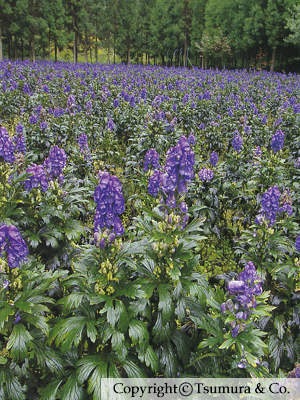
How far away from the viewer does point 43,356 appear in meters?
2.12

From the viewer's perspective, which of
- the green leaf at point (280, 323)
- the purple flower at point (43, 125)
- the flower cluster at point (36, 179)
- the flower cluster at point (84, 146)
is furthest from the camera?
the purple flower at point (43, 125)

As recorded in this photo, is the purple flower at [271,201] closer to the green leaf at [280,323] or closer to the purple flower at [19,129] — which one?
the green leaf at [280,323]

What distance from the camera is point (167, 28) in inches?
1687

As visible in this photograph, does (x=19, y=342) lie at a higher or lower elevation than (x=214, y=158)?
lower

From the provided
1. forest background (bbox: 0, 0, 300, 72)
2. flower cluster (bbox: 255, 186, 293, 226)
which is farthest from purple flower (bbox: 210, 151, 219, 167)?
forest background (bbox: 0, 0, 300, 72)

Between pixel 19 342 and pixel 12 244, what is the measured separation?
→ 0.70 metres

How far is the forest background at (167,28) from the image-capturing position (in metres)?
30.2

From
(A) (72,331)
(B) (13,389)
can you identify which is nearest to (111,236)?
(A) (72,331)

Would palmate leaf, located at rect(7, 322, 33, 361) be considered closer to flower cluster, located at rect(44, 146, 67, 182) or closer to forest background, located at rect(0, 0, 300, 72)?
flower cluster, located at rect(44, 146, 67, 182)

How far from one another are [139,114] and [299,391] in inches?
313

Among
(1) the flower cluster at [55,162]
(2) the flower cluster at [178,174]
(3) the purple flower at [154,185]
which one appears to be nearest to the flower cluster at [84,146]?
(1) the flower cluster at [55,162]

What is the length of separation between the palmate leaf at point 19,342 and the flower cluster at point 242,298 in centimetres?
143

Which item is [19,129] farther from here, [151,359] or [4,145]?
[151,359]

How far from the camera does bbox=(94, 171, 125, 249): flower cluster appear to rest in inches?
80.7
